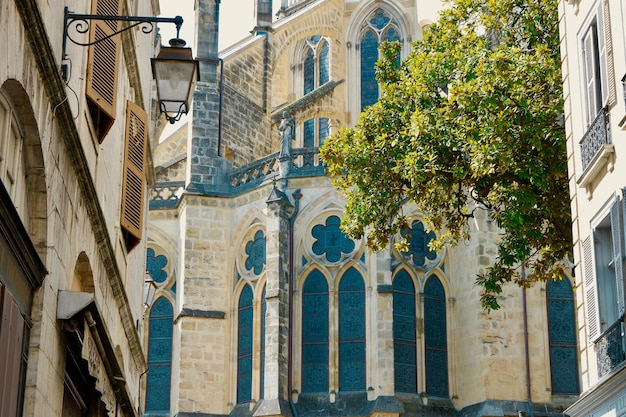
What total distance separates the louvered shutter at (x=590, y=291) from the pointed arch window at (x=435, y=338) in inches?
635

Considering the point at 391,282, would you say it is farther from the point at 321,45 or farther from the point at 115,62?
the point at 115,62

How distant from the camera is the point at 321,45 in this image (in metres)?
41.1

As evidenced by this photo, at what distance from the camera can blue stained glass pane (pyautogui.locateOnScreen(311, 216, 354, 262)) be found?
97.5ft

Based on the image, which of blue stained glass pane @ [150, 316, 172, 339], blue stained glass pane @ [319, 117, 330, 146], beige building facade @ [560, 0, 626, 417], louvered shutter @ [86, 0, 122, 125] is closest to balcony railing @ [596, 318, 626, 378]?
beige building facade @ [560, 0, 626, 417]

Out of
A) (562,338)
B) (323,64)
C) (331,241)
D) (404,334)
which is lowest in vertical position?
(562,338)

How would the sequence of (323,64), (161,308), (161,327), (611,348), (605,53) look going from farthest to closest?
1. (323,64)
2. (161,308)
3. (161,327)
4. (605,53)
5. (611,348)

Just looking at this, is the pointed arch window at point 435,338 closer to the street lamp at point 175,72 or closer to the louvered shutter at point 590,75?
the louvered shutter at point 590,75

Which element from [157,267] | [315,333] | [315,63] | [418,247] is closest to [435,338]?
[418,247]

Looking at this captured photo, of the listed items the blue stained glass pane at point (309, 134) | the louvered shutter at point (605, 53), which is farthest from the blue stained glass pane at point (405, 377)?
the louvered shutter at point (605, 53)

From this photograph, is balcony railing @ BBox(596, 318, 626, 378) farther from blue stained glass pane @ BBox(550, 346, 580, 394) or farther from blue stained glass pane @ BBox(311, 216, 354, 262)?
blue stained glass pane @ BBox(311, 216, 354, 262)

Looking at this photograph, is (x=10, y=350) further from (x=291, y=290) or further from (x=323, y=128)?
(x=323, y=128)

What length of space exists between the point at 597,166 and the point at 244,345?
18.3 m

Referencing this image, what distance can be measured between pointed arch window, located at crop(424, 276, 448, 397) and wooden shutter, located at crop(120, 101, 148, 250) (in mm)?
14515

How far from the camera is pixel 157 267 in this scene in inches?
1237
